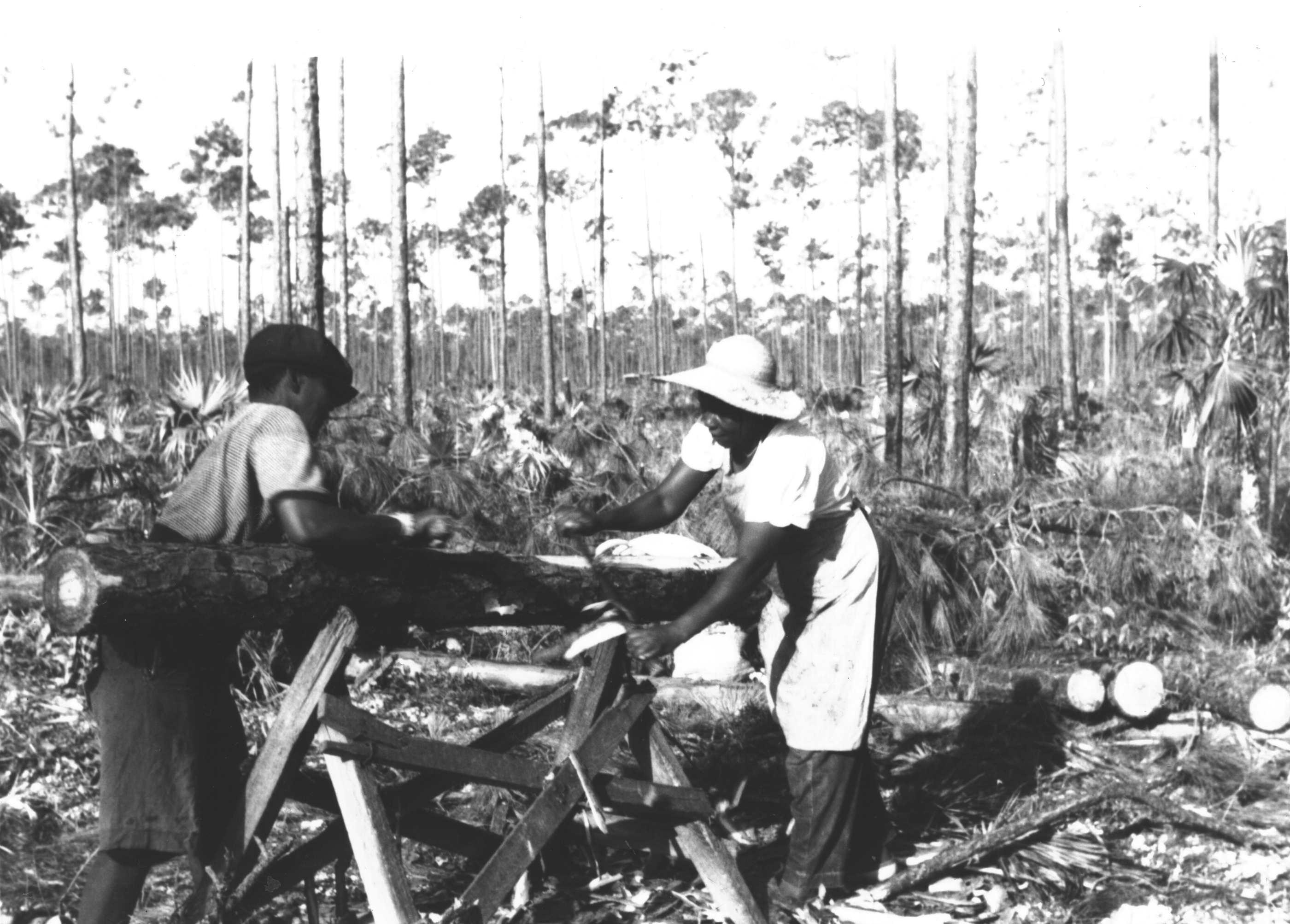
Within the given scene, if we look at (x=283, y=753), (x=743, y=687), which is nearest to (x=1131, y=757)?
(x=743, y=687)

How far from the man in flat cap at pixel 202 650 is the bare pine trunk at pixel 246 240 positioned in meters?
20.7

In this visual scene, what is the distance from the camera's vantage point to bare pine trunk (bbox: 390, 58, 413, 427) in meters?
14.4

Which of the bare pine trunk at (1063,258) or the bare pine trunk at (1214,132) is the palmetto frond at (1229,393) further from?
the bare pine trunk at (1214,132)

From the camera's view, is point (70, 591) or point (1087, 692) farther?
point (1087, 692)

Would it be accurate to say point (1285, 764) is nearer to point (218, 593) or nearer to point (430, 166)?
point (218, 593)

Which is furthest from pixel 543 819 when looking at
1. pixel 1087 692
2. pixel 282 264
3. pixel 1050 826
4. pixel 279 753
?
pixel 282 264

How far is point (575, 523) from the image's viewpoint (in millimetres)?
3668

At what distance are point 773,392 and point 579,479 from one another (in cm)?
573

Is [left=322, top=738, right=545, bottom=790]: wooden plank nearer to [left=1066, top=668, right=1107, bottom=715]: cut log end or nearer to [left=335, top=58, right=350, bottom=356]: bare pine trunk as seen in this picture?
[left=1066, top=668, right=1107, bottom=715]: cut log end

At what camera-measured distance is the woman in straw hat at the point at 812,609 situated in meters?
3.58

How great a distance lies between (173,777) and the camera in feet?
9.87

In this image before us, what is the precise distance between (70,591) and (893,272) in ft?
46.6

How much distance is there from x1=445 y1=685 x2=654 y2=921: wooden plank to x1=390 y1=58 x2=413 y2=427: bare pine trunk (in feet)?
36.0

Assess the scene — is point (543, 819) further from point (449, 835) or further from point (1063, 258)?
point (1063, 258)
